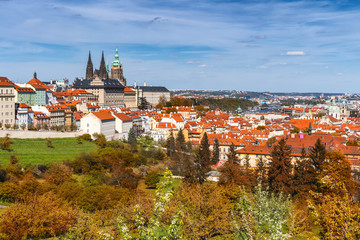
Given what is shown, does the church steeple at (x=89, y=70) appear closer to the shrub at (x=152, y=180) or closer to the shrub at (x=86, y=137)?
Result: the shrub at (x=86, y=137)

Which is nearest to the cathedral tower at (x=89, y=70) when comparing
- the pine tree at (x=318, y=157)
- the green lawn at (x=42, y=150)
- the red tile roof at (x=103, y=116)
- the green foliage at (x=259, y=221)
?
the red tile roof at (x=103, y=116)

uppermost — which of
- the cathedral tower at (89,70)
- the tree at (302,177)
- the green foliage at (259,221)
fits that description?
the cathedral tower at (89,70)

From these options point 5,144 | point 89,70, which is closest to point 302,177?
point 5,144

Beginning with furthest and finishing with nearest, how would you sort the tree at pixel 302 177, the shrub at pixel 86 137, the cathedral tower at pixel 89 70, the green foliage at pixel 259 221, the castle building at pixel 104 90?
the cathedral tower at pixel 89 70 < the castle building at pixel 104 90 < the shrub at pixel 86 137 < the tree at pixel 302 177 < the green foliage at pixel 259 221

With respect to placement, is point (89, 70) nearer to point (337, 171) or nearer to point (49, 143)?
point (49, 143)

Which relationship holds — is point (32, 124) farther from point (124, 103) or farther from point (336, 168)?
point (124, 103)

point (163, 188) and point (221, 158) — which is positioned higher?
point (163, 188)

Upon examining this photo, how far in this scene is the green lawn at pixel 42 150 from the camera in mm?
45000

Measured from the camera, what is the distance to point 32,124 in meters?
60.8

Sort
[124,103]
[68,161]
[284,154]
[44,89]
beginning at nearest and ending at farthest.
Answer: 1. [284,154]
2. [68,161]
3. [44,89]
4. [124,103]

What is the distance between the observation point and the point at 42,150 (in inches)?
1971

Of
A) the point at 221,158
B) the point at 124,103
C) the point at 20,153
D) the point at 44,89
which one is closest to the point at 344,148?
the point at 221,158

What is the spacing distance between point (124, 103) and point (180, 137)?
59260 millimetres

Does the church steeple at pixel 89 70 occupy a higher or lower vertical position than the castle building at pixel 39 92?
higher
